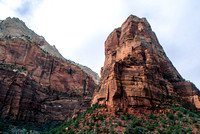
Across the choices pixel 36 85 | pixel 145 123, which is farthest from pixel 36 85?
pixel 145 123

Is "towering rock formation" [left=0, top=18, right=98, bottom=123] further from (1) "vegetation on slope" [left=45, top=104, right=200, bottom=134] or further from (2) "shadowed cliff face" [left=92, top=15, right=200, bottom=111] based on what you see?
(2) "shadowed cliff face" [left=92, top=15, right=200, bottom=111]

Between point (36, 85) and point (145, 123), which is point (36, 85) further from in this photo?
point (145, 123)

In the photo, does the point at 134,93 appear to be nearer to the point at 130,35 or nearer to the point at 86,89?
the point at 130,35

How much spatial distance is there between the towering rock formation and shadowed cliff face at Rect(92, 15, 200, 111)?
785 inches

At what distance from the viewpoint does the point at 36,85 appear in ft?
166

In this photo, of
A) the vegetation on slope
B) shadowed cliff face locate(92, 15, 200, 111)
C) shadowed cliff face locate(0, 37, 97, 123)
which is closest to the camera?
the vegetation on slope

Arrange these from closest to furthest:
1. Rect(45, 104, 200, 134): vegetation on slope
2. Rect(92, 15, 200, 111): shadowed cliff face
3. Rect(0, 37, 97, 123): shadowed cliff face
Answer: Rect(45, 104, 200, 134): vegetation on slope → Rect(92, 15, 200, 111): shadowed cliff face → Rect(0, 37, 97, 123): shadowed cliff face

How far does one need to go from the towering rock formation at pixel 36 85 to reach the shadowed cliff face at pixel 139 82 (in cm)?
1995

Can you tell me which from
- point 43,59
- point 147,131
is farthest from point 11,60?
point 147,131

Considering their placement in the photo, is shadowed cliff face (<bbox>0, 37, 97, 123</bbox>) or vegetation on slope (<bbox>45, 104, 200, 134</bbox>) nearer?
vegetation on slope (<bbox>45, 104, 200, 134</bbox>)

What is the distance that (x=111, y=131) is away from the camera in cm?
1675

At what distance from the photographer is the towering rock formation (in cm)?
3934

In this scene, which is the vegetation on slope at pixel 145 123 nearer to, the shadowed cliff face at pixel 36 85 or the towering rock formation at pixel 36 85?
the shadowed cliff face at pixel 36 85

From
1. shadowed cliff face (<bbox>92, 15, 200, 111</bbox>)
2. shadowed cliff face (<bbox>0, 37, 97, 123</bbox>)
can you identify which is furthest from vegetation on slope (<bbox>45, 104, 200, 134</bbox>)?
shadowed cliff face (<bbox>0, 37, 97, 123</bbox>)
